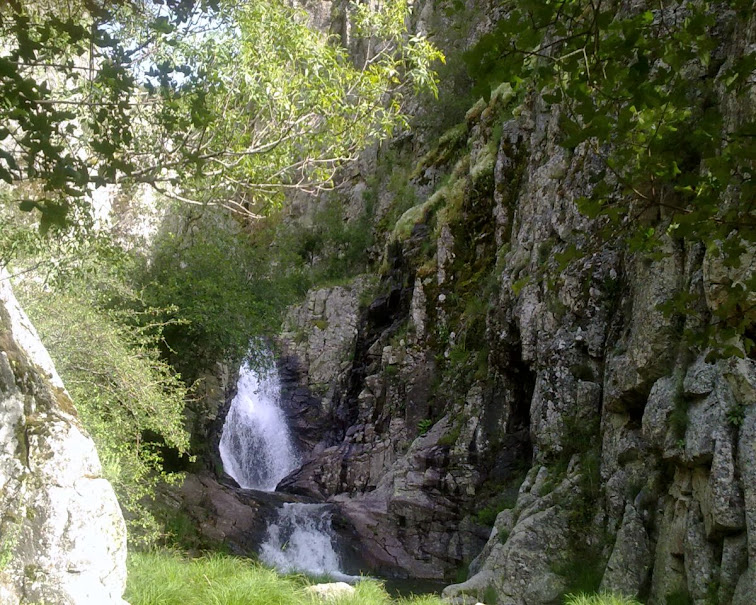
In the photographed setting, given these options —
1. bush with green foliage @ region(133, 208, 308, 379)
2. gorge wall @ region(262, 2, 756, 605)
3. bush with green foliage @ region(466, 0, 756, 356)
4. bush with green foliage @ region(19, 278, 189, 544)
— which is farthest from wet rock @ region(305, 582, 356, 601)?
bush with green foliage @ region(133, 208, 308, 379)

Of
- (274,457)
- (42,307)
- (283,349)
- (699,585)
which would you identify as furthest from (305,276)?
(699,585)

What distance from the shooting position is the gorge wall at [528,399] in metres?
7.97

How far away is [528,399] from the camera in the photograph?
14.4m

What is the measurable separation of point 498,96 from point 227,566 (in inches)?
640

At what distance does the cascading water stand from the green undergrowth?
22.3 feet

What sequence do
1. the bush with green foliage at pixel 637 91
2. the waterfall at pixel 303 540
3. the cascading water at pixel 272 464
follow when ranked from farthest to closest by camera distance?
the cascading water at pixel 272 464, the waterfall at pixel 303 540, the bush with green foliage at pixel 637 91

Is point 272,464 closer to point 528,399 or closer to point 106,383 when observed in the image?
point 528,399

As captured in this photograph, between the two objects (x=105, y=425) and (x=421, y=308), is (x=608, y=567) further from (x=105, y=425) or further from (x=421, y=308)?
(x=421, y=308)

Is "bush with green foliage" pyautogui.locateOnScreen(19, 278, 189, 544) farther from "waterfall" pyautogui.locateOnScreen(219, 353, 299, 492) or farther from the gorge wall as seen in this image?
"waterfall" pyautogui.locateOnScreen(219, 353, 299, 492)

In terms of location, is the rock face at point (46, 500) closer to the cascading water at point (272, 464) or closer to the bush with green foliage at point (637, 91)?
the bush with green foliage at point (637, 91)

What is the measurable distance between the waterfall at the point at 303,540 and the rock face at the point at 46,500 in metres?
9.04

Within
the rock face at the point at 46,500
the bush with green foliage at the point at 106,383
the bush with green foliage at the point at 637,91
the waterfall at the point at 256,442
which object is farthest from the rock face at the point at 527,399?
the bush with green foliage at the point at 106,383

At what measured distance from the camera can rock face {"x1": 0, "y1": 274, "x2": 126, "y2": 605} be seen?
5680 millimetres

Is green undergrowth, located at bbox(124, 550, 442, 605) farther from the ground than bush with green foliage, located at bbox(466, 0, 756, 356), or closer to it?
closer to it
